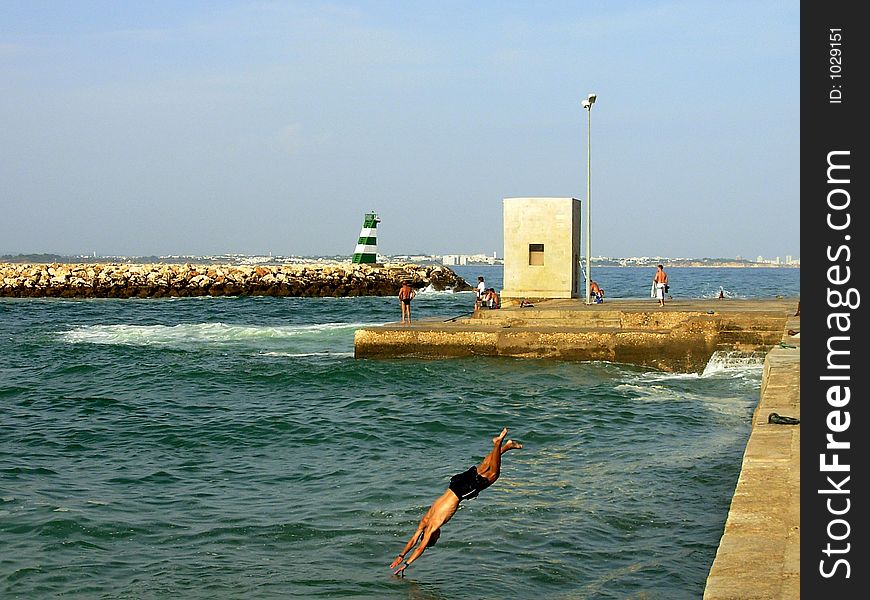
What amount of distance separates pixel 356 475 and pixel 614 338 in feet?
36.0

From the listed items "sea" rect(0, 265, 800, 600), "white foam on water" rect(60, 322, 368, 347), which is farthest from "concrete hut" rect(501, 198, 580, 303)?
"sea" rect(0, 265, 800, 600)

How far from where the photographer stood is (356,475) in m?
12.3

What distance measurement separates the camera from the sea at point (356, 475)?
333 inches

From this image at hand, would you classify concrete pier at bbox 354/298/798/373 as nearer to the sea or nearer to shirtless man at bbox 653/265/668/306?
the sea

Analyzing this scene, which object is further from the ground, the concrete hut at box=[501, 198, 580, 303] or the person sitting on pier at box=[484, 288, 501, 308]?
the concrete hut at box=[501, 198, 580, 303]

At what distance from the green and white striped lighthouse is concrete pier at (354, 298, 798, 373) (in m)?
51.1

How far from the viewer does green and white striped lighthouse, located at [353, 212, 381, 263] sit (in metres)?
74.6

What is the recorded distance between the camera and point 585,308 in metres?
25.7

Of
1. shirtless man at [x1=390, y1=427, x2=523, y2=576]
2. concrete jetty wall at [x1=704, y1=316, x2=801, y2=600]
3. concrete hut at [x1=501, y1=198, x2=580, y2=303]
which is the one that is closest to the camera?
concrete jetty wall at [x1=704, y1=316, x2=801, y2=600]

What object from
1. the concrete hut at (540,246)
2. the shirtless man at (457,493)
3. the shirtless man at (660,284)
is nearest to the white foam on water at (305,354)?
the concrete hut at (540,246)

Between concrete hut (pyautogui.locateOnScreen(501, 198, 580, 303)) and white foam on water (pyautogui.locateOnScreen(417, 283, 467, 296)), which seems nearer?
concrete hut (pyautogui.locateOnScreen(501, 198, 580, 303))

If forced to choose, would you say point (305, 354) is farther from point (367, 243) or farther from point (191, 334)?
point (367, 243)
